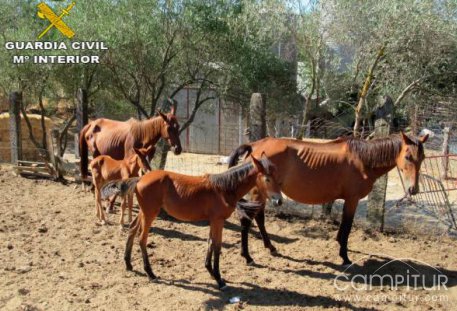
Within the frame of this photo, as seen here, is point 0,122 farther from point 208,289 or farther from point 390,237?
point 390,237

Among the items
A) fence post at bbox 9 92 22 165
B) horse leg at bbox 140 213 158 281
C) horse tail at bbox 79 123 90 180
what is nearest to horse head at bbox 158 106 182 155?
horse leg at bbox 140 213 158 281

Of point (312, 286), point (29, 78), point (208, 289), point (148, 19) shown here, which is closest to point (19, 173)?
point (29, 78)

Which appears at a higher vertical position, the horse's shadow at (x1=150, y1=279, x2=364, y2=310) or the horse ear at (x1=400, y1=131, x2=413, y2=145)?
the horse ear at (x1=400, y1=131, x2=413, y2=145)

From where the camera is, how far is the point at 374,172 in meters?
5.39

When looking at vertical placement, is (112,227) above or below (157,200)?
below

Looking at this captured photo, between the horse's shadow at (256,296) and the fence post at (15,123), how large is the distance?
736 centimetres

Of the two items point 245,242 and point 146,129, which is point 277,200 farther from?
point 146,129

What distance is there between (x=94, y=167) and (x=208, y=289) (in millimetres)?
3274

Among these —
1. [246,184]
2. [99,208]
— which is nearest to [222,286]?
[246,184]

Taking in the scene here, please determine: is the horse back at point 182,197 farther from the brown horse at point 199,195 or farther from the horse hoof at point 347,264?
the horse hoof at point 347,264

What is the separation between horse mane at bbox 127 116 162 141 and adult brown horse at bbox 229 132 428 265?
1849mm

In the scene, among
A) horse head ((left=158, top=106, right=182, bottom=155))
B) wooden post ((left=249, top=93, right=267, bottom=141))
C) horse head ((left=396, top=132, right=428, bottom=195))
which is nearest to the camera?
horse head ((left=396, top=132, right=428, bottom=195))

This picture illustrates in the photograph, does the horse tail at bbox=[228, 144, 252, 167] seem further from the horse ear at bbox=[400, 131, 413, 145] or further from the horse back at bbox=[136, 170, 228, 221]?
the horse ear at bbox=[400, 131, 413, 145]

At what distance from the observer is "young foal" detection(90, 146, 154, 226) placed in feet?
20.9
